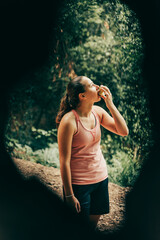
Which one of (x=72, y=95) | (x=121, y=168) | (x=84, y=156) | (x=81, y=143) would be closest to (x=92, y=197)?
(x=84, y=156)

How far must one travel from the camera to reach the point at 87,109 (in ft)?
5.45

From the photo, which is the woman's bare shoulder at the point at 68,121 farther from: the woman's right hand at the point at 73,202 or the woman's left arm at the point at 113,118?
the woman's right hand at the point at 73,202

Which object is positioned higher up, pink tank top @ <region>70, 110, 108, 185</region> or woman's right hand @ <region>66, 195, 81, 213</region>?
pink tank top @ <region>70, 110, 108, 185</region>

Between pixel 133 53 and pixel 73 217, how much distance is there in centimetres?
162

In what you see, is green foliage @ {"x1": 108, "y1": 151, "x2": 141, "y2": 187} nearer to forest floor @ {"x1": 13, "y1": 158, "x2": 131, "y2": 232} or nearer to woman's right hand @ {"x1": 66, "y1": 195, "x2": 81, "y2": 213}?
forest floor @ {"x1": 13, "y1": 158, "x2": 131, "y2": 232}

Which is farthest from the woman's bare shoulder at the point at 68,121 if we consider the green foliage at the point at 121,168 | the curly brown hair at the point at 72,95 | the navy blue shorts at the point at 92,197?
the green foliage at the point at 121,168

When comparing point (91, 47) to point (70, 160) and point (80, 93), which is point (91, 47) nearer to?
point (80, 93)

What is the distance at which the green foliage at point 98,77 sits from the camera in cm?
213

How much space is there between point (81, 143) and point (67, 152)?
5.0 inches

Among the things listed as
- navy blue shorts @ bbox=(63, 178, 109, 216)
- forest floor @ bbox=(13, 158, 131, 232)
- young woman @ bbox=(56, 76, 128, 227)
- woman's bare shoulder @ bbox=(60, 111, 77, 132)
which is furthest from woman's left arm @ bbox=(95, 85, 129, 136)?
forest floor @ bbox=(13, 158, 131, 232)

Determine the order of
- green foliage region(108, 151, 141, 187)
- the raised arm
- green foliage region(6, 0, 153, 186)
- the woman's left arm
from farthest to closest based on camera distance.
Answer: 1. green foliage region(108, 151, 141, 187)
2. green foliage region(6, 0, 153, 186)
3. the woman's left arm
4. the raised arm

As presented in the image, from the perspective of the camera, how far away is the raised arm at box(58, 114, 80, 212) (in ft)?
5.00

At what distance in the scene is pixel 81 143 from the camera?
159 centimetres

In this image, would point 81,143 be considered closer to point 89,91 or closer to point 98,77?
point 89,91
